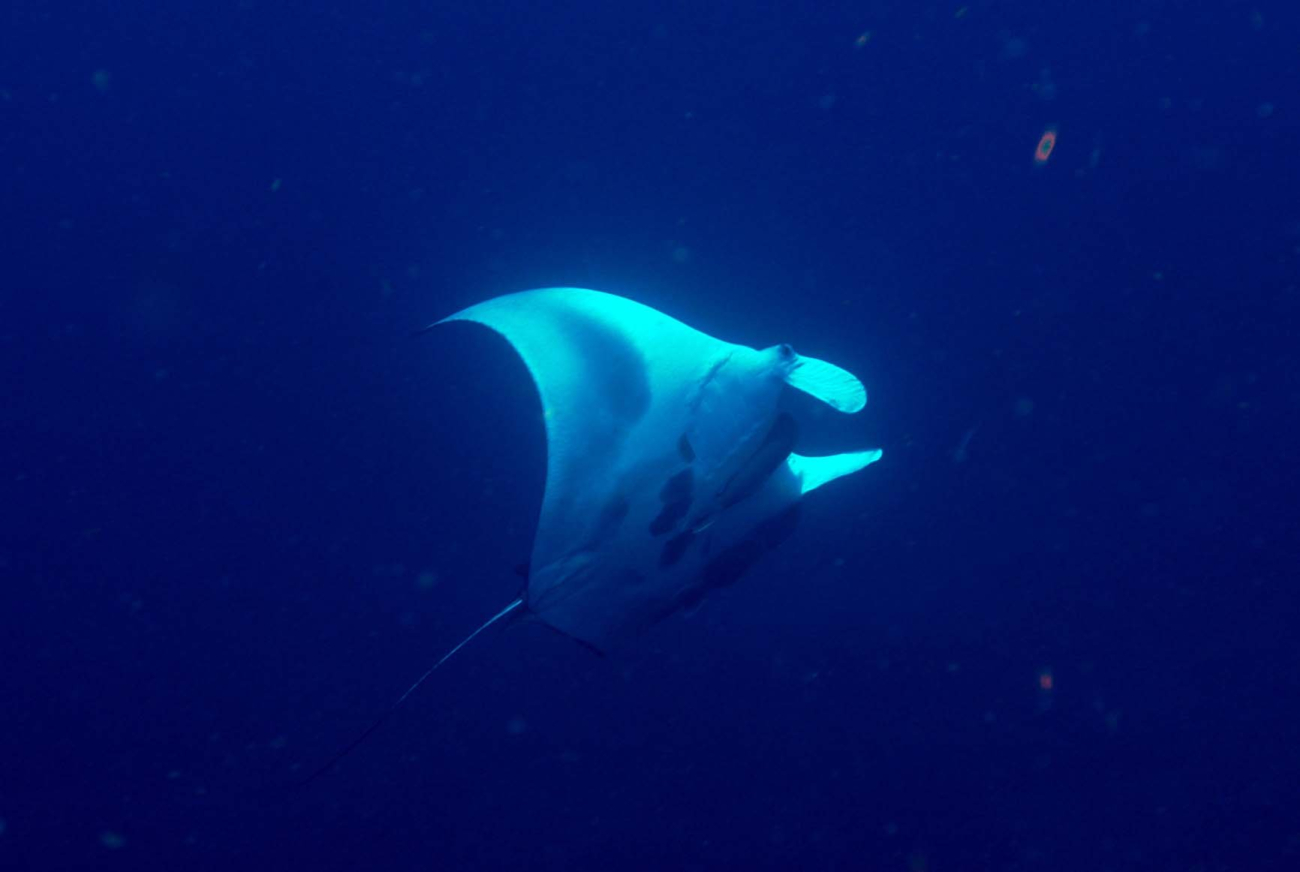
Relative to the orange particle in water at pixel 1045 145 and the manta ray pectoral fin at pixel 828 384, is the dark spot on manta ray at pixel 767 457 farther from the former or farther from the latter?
the orange particle in water at pixel 1045 145

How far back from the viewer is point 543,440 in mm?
4176

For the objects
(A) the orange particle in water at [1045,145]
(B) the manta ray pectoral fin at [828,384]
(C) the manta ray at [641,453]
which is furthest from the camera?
(A) the orange particle in water at [1045,145]

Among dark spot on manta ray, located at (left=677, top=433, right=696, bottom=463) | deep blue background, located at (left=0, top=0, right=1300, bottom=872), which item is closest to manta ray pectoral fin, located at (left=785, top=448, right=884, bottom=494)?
dark spot on manta ray, located at (left=677, top=433, right=696, bottom=463)

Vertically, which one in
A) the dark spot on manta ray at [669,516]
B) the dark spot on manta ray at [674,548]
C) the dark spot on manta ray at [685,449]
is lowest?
the dark spot on manta ray at [674,548]

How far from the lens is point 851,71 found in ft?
14.2

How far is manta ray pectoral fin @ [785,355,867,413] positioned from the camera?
2.31m

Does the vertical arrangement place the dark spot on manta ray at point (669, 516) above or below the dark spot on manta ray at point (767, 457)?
below

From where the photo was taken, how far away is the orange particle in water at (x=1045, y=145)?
4570mm

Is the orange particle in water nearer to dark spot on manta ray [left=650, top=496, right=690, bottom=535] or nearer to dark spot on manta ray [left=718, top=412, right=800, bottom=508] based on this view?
dark spot on manta ray [left=718, top=412, right=800, bottom=508]

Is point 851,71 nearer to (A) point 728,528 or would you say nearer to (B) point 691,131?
(B) point 691,131

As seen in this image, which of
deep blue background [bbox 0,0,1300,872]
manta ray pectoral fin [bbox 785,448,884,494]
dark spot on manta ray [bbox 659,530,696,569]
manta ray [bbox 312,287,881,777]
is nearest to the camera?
manta ray [bbox 312,287,881,777]

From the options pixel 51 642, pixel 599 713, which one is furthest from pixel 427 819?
pixel 51 642

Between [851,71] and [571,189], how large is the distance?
1.75 metres

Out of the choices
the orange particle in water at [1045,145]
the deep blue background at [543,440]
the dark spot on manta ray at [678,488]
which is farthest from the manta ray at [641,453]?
the orange particle in water at [1045,145]
